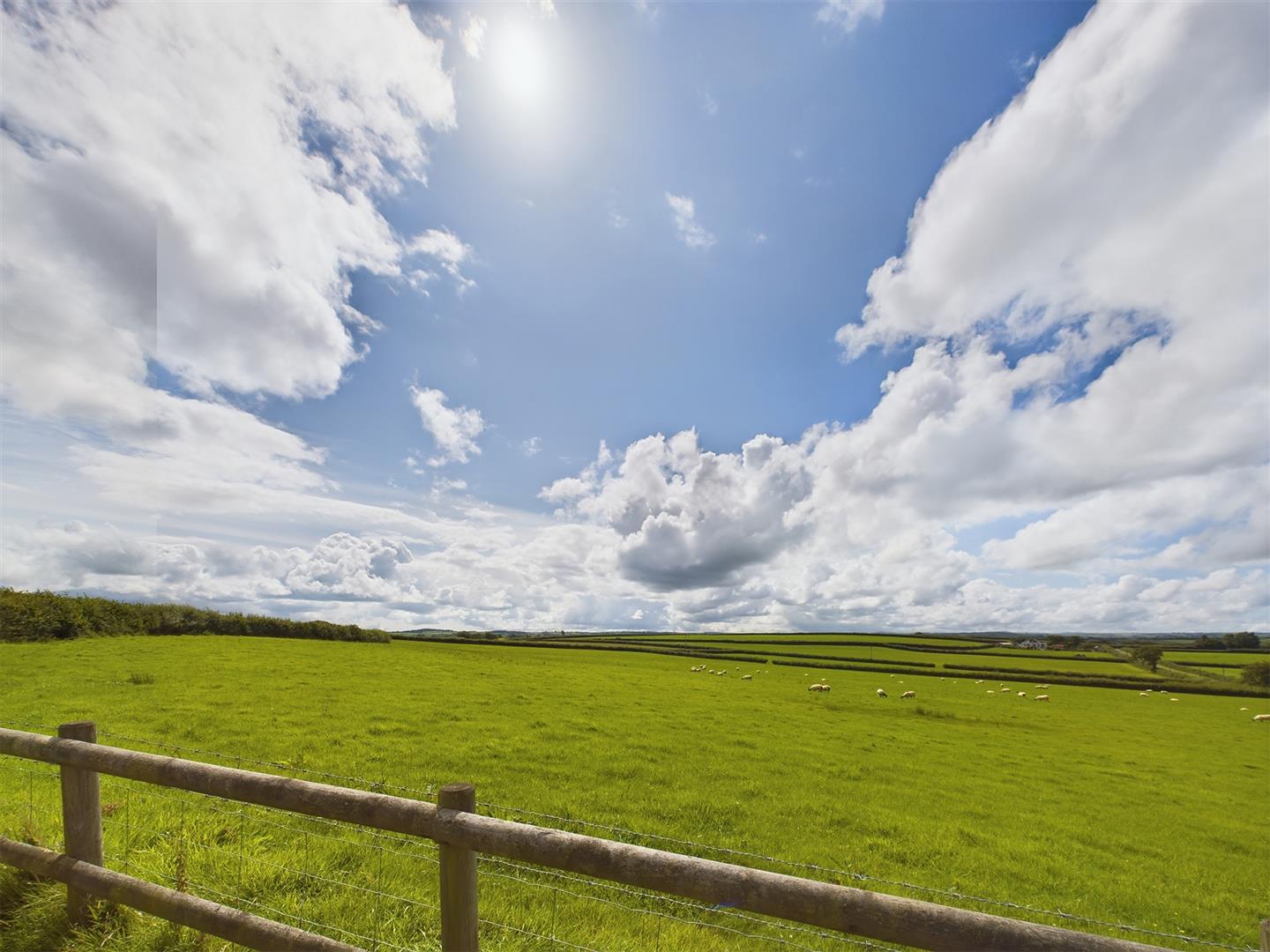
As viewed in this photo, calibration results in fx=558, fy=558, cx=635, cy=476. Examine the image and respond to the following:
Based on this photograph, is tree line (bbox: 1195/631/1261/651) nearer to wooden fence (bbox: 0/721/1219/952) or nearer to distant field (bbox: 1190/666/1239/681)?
distant field (bbox: 1190/666/1239/681)

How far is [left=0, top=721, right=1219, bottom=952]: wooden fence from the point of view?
248 centimetres

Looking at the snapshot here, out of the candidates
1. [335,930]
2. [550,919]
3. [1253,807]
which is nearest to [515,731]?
[550,919]

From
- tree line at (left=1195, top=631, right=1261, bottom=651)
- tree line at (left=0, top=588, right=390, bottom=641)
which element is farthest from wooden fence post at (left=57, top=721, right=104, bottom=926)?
tree line at (left=1195, top=631, right=1261, bottom=651)

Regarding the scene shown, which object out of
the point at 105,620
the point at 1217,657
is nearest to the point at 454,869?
the point at 105,620

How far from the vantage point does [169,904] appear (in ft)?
13.2

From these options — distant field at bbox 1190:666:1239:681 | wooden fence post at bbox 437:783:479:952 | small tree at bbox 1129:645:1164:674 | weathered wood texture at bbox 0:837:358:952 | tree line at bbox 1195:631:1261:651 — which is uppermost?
wooden fence post at bbox 437:783:479:952

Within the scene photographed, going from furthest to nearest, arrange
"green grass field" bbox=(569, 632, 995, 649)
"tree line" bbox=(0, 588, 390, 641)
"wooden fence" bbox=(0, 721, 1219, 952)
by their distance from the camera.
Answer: "green grass field" bbox=(569, 632, 995, 649) < "tree line" bbox=(0, 588, 390, 641) < "wooden fence" bbox=(0, 721, 1219, 952)

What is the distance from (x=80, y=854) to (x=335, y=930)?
2.16m

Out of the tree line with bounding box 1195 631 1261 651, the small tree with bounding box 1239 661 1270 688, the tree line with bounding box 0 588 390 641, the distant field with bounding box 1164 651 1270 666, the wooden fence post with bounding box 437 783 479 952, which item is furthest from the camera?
the tree line with bounding box 1195 631 1261 651

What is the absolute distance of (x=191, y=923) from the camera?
154 inches

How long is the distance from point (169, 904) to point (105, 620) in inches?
2032

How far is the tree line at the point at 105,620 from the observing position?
115 ft

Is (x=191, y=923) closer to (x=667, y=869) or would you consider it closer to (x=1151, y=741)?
(x=667, y=869)

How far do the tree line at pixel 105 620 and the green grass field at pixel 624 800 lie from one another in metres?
6.55
